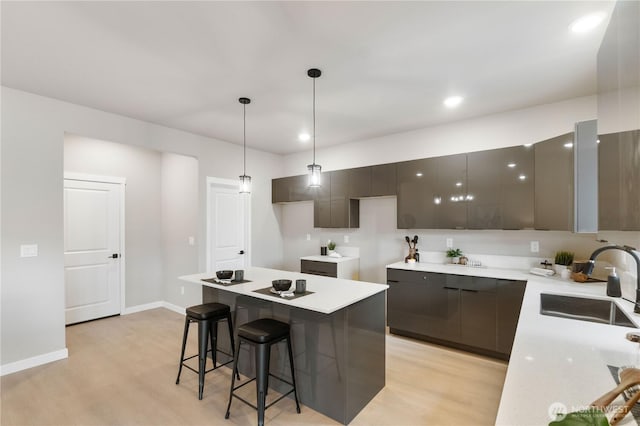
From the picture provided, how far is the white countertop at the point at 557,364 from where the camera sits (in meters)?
0.92

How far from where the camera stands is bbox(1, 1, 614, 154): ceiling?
73.8 inches

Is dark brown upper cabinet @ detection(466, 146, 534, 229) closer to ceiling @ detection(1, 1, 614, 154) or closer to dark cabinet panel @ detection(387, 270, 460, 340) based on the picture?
ceiling @ detection(1, 1, 614, 154)

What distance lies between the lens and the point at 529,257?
11.0ft

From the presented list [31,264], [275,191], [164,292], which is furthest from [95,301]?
[275,191]

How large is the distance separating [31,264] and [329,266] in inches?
133

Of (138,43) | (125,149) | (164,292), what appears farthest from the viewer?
(164,292)

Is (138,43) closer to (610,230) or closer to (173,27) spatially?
(173,27)

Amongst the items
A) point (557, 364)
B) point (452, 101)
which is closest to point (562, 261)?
point (452, 101)

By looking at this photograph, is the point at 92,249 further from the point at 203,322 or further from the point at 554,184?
the point at 554,184

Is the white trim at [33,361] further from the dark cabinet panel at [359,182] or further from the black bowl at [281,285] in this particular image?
the dark cabinet panel at [359,182]

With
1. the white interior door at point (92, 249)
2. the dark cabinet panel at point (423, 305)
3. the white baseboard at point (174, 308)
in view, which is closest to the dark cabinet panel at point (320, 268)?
the dark cabinet panel at point (423, 305)

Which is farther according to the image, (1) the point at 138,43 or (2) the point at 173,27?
(1) the point at 138,43

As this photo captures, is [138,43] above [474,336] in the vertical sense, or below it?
above

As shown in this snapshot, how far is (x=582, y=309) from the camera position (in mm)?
2328
